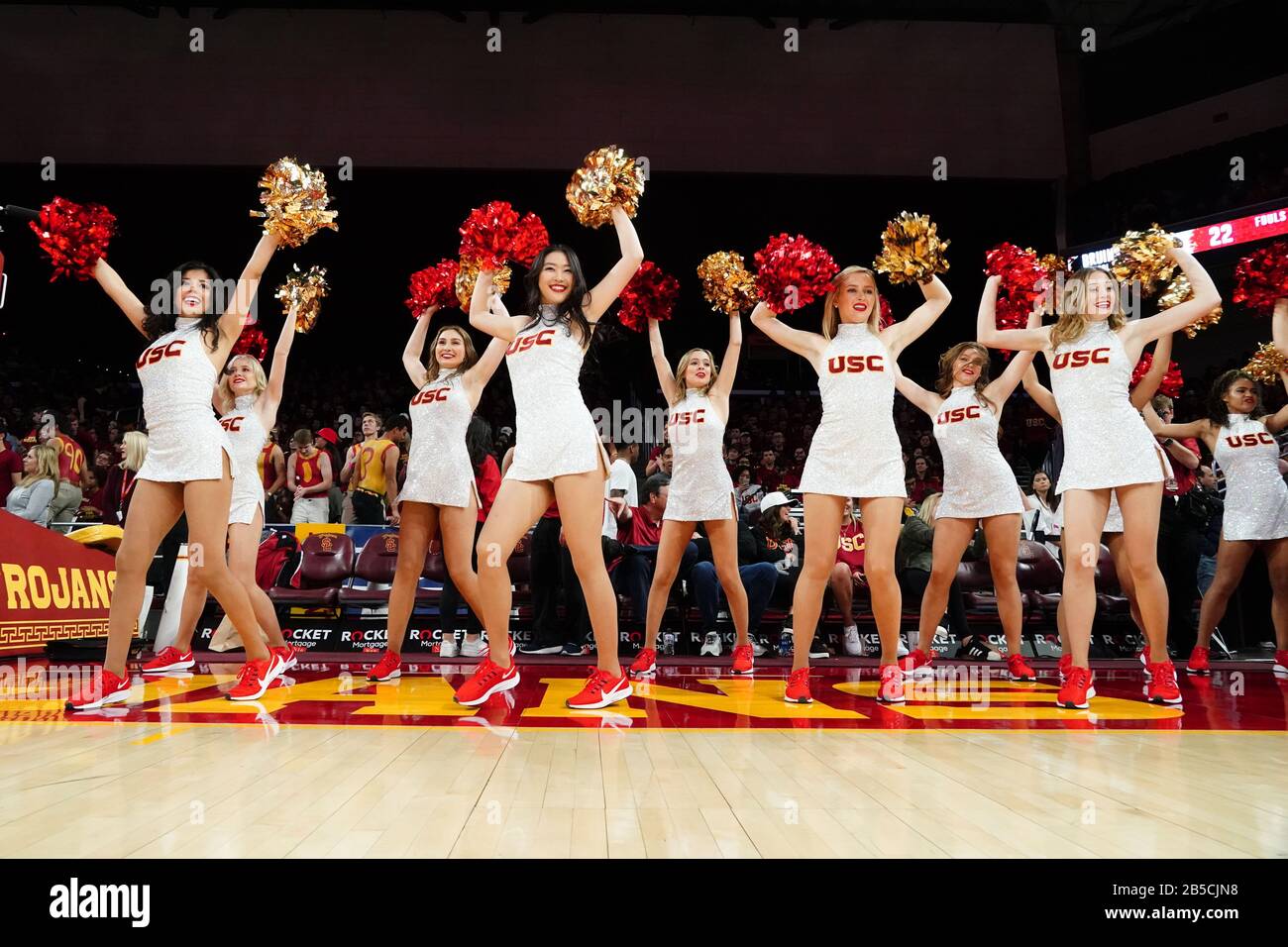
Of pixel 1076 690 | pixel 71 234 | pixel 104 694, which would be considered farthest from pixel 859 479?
pixel 71 234

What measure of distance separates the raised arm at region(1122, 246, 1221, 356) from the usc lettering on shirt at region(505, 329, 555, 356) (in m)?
2.74

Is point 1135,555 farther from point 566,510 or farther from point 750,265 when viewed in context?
point 750,265

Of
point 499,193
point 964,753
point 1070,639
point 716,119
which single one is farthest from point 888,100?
point 964,753

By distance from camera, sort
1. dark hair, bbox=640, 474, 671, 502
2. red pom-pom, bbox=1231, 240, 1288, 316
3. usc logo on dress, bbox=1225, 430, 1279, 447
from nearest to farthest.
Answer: red pom-pom, bbox=1231, 240, 1288, 316
usc logo on dress, bbox=1225, 430, 1279, 447
dark hair, bbox=640, 474, 671, 502

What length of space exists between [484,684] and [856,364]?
2.30 metres

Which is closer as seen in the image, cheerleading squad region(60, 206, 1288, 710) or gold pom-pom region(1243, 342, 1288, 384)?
cheerleading squad region(60, 206, 1288, 710)

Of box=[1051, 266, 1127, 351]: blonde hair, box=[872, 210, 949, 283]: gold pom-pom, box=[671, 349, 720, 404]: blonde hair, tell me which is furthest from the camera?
box=[671, 349, 720, 404]: blonde hair

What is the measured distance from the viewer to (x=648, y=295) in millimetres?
5254

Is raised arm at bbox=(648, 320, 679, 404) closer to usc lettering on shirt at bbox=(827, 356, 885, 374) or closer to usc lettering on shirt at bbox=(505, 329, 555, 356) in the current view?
usc lettering on shirt at bbox=(827, 356, 885, 374)

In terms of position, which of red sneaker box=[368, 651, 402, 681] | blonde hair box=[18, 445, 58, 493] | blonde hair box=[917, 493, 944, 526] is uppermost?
blonde hair box=[18, 445, 58, 493]

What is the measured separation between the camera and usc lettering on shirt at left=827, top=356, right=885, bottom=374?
4234mm

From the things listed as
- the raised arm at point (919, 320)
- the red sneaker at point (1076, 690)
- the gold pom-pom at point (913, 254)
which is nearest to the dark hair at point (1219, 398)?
the raised arm at point (919, 320)

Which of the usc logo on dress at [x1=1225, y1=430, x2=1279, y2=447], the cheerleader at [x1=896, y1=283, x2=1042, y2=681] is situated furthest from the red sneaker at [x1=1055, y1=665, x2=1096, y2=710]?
the usc logo on dress at [x1=1225, y1=430, x2=1279, y2=447]
